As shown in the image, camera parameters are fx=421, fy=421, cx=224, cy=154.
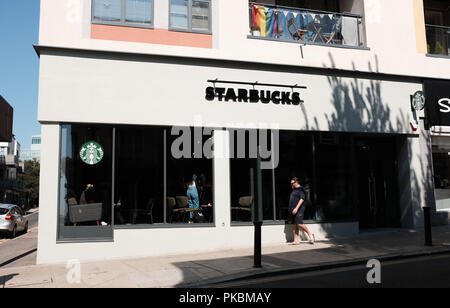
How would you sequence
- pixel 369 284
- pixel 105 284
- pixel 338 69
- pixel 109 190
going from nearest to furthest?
1. pixel 369 284
2. pixel 105 284
3. pixel 109 190
4. pixel 338 69

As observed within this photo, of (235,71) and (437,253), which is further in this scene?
(235,71)

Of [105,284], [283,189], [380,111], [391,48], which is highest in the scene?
[391,48]

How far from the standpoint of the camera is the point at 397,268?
7.80 m

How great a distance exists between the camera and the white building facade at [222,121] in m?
10.4

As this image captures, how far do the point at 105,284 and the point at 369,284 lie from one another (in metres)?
4.41

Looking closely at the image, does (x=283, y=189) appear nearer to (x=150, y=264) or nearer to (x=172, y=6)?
(x=150, y=264)

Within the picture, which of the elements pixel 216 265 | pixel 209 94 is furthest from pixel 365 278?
pixel 209 94

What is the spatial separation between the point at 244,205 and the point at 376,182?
5.02 m

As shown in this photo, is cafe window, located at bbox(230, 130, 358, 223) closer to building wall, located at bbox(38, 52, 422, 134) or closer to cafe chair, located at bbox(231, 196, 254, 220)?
cafe chair, located at bbox(231, 196, 254, 220)

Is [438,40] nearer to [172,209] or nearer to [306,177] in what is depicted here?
[306,177]

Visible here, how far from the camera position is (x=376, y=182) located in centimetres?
1388
